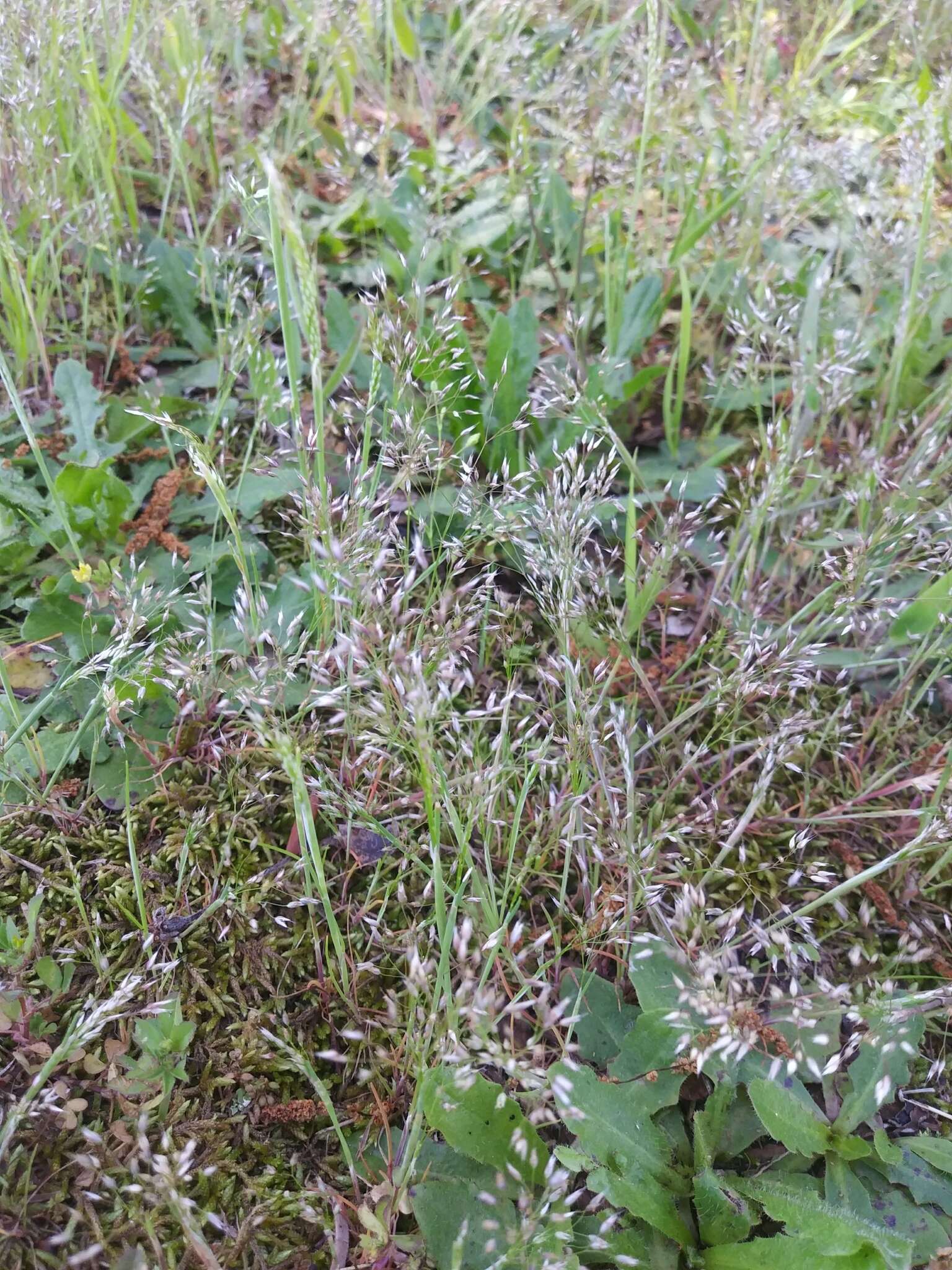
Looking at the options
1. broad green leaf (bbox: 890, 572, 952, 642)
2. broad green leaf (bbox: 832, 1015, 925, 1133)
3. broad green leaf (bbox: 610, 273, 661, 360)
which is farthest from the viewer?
broad green leaf (bbox: 610, 273, 661, 360)

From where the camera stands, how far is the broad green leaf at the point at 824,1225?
3.93 ft

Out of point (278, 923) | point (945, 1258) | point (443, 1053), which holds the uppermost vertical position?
point (443, 1053)

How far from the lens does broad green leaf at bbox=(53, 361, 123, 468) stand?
6.73 ft

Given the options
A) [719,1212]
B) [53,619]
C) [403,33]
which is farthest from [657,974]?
[403,33]

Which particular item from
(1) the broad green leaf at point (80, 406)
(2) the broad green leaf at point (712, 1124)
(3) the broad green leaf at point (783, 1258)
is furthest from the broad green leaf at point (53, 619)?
(3) the broad green leaf at point (783, 1258)

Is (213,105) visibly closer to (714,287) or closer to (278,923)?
(714,287)

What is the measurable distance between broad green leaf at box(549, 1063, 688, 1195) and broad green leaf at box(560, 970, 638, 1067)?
8 centimetres

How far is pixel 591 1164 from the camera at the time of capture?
A: 1294mm

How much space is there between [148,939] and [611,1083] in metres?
0.76

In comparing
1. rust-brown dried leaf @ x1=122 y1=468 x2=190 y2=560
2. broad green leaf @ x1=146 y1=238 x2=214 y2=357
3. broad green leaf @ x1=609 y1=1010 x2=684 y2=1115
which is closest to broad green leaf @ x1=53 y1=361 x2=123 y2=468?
rust-brown dried leaf @ x1=122 y1=468 x2=190 y2=560

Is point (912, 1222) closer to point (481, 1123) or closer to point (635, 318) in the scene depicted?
point (481, 1123)

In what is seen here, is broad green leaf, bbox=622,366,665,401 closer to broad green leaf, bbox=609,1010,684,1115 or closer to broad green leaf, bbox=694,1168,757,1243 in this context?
broad green leaf, bbox=609,1010,684,1115

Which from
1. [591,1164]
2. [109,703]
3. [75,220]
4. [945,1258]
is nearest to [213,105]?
[75,220]

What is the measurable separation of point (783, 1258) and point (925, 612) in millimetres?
1193
